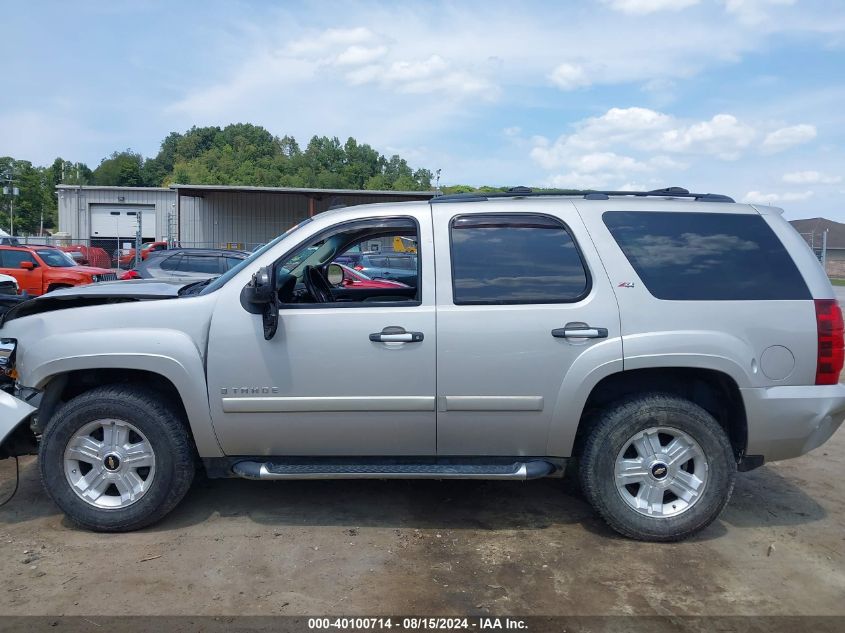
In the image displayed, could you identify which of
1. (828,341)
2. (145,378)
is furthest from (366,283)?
(828,341)

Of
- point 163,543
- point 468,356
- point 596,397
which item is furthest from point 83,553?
point 596,397

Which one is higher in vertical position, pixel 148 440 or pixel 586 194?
pixel 586 194

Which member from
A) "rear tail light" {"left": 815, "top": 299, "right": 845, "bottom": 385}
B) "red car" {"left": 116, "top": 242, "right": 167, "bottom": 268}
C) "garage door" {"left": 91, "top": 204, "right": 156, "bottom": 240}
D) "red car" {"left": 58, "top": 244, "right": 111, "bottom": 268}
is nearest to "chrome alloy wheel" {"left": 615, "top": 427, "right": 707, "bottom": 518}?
"rear tail light" {"left": 815, "top": 299, "right": 845, "bottom": 385}

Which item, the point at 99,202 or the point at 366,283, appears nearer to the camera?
the point at 366,283

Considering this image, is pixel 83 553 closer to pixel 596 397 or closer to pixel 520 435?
pixel 520 435

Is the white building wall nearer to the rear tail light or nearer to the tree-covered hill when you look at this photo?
the tree-covered hill

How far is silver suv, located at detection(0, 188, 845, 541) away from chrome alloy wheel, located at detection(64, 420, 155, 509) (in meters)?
0.01

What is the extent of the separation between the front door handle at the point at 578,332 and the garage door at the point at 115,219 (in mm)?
47836

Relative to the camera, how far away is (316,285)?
17.1 ft

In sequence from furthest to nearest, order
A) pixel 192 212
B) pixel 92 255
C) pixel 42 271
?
1. pixel 192 212
2. pixel 92 255
3. pixel 42 271

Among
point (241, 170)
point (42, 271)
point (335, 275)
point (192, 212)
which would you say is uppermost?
point (241, 170)

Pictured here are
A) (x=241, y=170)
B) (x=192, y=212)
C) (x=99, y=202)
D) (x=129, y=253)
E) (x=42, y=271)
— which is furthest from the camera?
(x=241, y=170)

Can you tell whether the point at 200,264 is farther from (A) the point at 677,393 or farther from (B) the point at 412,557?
(A) the point at 677,393

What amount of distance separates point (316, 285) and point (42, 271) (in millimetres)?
13925
